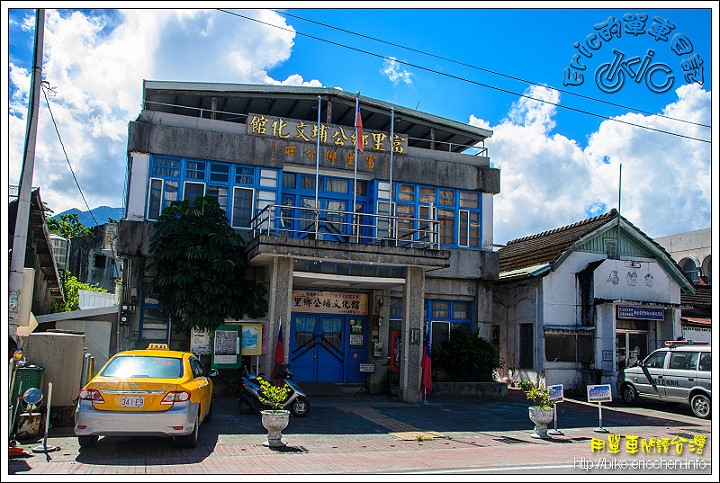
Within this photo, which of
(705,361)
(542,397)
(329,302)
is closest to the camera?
(542,397)

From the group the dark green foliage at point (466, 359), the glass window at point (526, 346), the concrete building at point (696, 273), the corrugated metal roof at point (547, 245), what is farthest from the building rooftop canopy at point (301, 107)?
the concrete building at point (696, 273)

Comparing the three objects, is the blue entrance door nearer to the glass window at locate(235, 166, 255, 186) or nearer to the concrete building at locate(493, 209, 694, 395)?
the glass window at locate(235, 166, 255, 186)

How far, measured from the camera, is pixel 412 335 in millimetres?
17375

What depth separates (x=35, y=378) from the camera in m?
11.4

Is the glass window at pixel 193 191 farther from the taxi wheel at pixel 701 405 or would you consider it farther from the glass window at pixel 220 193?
the taxi wheel at pixel 701 405

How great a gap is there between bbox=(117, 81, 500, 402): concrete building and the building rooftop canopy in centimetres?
5

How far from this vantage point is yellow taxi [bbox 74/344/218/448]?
952 centimetres

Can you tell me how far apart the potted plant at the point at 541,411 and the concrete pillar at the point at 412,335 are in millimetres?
4699

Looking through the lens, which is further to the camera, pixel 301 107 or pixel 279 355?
pixel 301 107

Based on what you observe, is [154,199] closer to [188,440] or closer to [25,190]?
[25,190]

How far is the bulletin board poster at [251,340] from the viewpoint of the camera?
17.0 m

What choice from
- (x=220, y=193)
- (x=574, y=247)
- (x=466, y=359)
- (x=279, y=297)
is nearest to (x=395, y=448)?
(x=279, y=297)

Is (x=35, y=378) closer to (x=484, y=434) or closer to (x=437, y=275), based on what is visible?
(x=484, y=434)

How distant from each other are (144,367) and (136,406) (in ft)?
3.17
